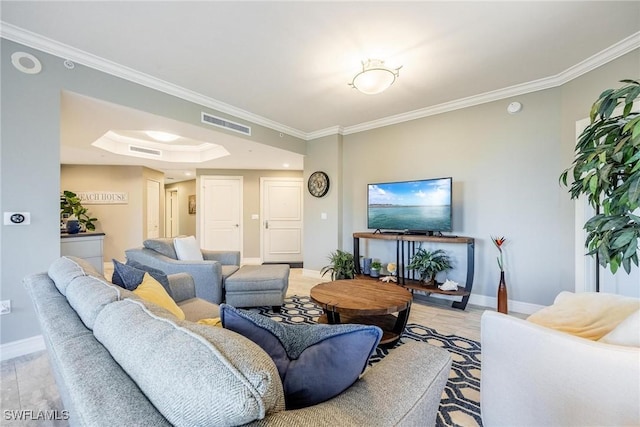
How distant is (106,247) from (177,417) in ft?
22.4

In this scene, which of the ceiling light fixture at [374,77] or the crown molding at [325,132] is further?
the crown molding at [325,132]

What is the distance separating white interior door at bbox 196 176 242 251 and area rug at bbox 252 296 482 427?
3.71m

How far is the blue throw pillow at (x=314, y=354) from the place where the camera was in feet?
2.39

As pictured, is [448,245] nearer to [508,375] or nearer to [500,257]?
[500,257]

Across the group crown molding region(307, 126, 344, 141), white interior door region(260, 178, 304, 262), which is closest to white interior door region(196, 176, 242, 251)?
white interior door region(260, 178, 304, 262)

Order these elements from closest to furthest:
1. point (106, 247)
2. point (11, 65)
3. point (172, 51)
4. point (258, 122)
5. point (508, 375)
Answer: point (508, 375), point (11, 65), point (172, 51), point (258, 122), point (106, 247)

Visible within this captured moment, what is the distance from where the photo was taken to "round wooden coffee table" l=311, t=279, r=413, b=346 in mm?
1982

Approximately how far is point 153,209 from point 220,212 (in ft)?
5.62

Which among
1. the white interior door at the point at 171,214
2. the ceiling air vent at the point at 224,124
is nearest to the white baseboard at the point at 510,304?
the ceiling air vent at the point at 224,124

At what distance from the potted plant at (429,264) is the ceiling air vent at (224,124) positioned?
2.92 m

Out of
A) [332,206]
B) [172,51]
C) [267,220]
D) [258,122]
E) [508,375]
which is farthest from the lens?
[267,220]

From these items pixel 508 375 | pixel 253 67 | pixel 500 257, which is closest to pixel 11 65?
pixel 253 67

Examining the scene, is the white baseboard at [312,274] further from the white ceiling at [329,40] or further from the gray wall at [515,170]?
the white ceiling at [329,40]

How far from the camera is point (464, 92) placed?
314 cm
